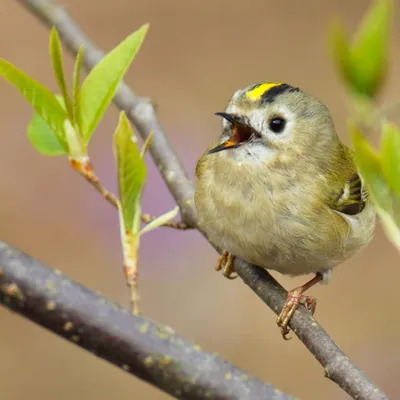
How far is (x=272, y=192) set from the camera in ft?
5.36

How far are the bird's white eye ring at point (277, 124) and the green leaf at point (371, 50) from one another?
0.88 feet

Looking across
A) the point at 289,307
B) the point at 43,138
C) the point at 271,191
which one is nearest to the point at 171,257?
the point at 271,191

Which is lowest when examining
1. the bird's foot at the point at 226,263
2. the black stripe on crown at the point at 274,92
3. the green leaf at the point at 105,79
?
the green leaf at the point at 105,79

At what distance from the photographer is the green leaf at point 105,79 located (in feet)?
3.30

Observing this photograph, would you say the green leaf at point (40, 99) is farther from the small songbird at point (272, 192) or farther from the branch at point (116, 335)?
the small songbird at point (272, 192)

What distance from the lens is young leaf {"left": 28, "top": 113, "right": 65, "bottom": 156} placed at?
3.76ft

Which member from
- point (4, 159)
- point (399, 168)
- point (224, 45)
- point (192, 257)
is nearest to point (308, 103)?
point (399, 168)

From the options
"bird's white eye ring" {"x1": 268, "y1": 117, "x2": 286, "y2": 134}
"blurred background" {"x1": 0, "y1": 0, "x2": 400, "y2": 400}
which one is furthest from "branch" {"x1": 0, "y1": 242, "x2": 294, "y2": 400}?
"blurred background" {"x1": 0, "y1": 0, "x2": 400, "y2": 400}

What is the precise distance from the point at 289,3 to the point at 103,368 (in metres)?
2.60

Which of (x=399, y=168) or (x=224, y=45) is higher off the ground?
(x=224, y=45)

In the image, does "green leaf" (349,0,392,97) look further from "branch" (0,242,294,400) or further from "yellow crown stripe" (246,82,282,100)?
"branch" (0,242,294,400)

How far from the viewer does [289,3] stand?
4871mm

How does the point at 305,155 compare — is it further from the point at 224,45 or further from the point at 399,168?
the point at 224,45

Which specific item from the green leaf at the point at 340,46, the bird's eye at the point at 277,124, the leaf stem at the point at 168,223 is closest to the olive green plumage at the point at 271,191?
the bird's eye at the point at 277,124
